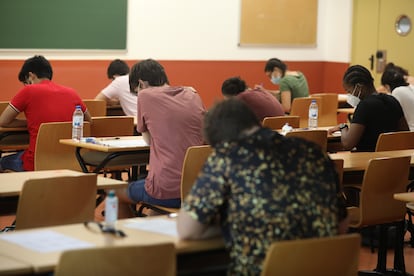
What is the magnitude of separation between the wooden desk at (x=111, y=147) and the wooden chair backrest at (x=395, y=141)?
1768mm

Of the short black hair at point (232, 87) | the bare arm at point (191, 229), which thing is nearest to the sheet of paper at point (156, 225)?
the bare arm at point (191, 229)

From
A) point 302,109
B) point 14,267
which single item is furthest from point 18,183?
point 302,109

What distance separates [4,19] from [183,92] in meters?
5.75

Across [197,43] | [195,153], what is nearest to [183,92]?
[195,153]

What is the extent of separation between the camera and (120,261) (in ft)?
10.3

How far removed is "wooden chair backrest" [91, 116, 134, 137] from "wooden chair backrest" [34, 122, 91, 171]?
0.47m

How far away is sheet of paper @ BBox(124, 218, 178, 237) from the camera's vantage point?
3903 mm

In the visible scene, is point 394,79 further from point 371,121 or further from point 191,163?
point 191,163

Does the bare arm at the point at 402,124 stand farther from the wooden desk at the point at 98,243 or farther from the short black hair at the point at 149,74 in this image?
the wooden desk at the point at 98,243

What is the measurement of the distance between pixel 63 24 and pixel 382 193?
7.02 metres

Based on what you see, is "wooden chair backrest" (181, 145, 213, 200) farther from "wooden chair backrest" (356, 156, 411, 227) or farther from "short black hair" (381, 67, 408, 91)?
"short black hair" (381, 67, 408, 91)

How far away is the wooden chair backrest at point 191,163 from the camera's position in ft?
18.7

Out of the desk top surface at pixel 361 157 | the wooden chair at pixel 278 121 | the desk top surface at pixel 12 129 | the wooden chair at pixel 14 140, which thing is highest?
the wooden chair at pixel 278 121

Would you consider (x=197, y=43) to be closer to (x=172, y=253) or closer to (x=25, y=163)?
(x=25, y=163)
